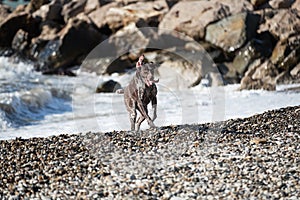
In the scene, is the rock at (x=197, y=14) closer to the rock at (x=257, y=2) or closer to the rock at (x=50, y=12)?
the rock at (x=257, y=2)

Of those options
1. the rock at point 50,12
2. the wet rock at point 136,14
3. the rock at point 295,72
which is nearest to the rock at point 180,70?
the wet rock at point 136,14

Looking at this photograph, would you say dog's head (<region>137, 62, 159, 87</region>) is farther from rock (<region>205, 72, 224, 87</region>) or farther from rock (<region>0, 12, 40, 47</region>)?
rock (<region>0, 12, 40, 47</region>)

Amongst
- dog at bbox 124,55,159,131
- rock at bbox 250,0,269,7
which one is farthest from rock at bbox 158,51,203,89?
dog at bbox 124,55,159,131

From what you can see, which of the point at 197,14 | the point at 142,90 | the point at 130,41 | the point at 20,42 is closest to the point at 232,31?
the point at 197,14

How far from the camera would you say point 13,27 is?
1072 inches

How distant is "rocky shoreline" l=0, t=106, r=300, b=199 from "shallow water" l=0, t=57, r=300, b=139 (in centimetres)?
293

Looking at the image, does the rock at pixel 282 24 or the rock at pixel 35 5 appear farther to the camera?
the rock at pixel 35 5

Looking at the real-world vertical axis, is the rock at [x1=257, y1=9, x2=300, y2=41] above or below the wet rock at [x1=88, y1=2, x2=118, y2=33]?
above

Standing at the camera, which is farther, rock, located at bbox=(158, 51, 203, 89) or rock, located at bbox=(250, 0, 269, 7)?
rock, located at bbox=(250, 0, 269, 7)

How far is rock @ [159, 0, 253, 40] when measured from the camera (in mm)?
22844

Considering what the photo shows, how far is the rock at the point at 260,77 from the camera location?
56.6ft

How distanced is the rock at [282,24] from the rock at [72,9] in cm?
1010

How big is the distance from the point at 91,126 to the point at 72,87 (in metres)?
7.79

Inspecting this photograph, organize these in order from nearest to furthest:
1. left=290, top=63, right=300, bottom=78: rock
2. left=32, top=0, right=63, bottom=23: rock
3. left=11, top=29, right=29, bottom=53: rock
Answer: left=290, top=63, right=300, bottom=78: rock < left=11, top=29, right=29, bottom=53: rock < left=32, top=0, right=63, bottom=23: rock
